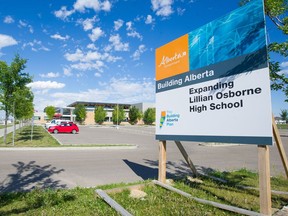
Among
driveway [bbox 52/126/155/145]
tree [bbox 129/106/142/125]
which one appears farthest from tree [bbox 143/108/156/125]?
driveway [bbox 52/126/155/145]

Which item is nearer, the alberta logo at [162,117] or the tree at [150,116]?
the alberta logo at [162,117]

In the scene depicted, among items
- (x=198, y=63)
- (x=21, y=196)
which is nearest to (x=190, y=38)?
(x=198, y=63)

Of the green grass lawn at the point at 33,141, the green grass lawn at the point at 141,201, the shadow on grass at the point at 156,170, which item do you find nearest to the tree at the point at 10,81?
the green grass lawn at the point at 33,141

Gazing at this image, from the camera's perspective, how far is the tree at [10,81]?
634 inches

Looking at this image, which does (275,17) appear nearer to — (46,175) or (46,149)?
(46,175)

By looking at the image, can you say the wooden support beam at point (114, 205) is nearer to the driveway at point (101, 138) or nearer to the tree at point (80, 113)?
the driveway at point (101, 138)

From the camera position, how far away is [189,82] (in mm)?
5797

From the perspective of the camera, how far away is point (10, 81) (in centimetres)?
1633

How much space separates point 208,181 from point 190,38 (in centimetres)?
404

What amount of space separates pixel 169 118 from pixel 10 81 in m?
14.1

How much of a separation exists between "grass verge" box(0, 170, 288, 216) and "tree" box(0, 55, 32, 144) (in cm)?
1279

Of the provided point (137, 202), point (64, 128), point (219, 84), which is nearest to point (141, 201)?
point (137, 202)

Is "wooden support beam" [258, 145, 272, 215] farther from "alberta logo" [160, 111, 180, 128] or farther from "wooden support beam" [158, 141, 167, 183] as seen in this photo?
"wooden support beam" [158, 141, 167, 183]

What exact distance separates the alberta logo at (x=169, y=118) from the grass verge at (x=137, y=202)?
1.66 meters
